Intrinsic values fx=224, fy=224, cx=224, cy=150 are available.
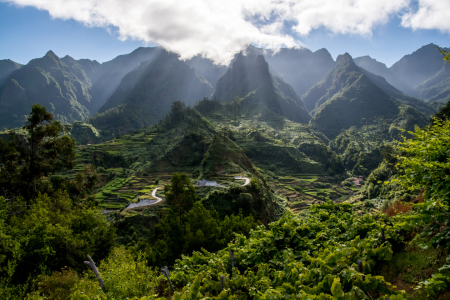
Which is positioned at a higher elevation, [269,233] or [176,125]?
[176,125]

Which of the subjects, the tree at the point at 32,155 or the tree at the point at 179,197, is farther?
the tree at the point at 179,197

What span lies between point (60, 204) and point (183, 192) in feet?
44.1

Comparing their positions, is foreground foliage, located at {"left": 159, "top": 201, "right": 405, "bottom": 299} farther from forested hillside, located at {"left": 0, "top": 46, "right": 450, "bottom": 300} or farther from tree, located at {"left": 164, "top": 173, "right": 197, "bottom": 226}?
tree, located at {"left": 164, "top": 173, "right": 197, "bottom": 226}

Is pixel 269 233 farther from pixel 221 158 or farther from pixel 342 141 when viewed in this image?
pixel 342 141

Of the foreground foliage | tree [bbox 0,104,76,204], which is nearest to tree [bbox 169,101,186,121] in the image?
tree [bbox 0,104,76,204]

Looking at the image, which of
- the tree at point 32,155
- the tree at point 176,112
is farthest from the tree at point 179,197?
the tree at point 176,112

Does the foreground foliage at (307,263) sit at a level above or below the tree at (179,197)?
above

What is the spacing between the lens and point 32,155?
78.6 feet

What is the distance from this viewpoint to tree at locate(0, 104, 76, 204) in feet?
75.0

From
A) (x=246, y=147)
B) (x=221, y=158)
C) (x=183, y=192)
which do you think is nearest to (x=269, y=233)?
(x=183, y=192)

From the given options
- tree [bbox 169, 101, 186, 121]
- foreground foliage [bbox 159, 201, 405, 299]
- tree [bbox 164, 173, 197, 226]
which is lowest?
tree [bbox 164, 173, 197, 226]

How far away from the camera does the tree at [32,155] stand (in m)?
22.9

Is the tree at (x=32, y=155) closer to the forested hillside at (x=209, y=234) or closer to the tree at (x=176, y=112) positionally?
the forested hillside at (x=209, y=234)

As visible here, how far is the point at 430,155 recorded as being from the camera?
598 cm
